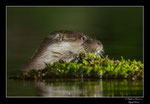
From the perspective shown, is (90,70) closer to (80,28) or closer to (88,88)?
(88,88)

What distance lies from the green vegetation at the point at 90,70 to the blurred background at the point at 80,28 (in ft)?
2.90

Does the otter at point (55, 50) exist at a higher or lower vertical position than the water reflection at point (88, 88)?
higher

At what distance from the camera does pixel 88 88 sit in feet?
28.3

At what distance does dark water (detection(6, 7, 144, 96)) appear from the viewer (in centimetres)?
864

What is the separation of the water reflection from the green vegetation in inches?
4.9

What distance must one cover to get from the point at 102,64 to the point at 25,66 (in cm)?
157

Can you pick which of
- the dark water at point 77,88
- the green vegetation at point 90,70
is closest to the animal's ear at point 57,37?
the green vegetation at point 90,70

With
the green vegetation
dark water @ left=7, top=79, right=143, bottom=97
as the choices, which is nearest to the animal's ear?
the green vegetation

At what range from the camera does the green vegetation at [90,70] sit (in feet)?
29.7

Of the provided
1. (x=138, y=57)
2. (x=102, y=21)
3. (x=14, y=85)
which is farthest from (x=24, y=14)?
(x=14, y=85)

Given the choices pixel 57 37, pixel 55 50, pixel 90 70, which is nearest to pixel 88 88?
pixel 90 70

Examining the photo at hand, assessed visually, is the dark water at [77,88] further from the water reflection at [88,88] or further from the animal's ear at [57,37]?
the animal's ear at [57,37]

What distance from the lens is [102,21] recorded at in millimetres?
19719

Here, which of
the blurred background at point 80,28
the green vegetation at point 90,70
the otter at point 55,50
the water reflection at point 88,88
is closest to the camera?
the water reflection at point 88,88
